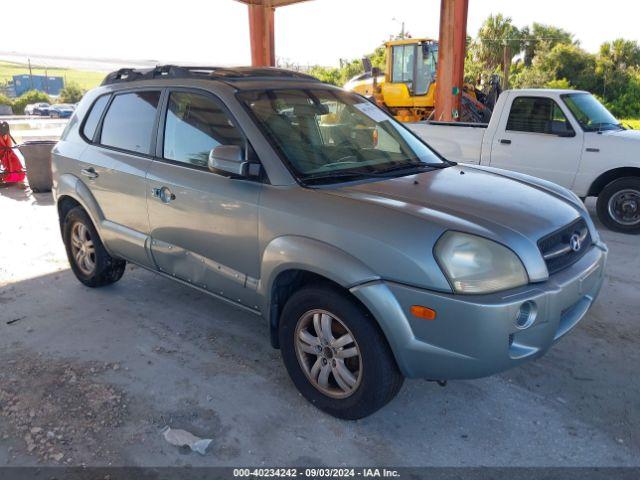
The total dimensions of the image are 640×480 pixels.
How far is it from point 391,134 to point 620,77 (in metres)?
40.0

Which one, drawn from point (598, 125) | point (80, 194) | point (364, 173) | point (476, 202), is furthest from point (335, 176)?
point (598, 125)

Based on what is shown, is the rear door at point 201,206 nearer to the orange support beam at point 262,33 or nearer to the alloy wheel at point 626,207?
the alloy wheel at point 626,207

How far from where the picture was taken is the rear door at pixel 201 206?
3.18 m

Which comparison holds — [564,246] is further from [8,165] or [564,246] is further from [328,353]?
[8,165]

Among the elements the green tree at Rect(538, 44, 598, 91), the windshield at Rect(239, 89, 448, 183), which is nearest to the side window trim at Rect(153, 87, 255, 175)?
the windshield at Rect(239, 89, 448, 183)

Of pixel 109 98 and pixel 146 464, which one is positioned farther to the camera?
pixel 109 98

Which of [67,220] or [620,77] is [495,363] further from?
[620,77]

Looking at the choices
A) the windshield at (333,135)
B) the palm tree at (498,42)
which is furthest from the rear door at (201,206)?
the palm tree at (498,42)

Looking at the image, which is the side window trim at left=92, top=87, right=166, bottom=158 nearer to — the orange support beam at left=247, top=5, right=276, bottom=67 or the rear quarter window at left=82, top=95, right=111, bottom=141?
the rear quarter window at left=82, top=95, right=111, bottom=141

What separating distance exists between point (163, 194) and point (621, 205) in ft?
19.3

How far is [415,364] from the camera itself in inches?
99.7

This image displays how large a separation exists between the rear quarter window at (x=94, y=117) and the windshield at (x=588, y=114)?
5.78 metres

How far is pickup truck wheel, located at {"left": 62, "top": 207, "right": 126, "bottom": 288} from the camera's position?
183 inches

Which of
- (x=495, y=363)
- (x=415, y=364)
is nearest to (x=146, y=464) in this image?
(x=415, y=364)
